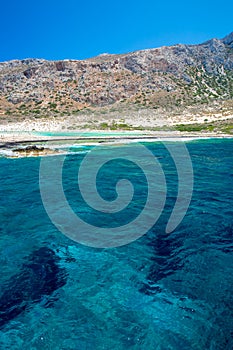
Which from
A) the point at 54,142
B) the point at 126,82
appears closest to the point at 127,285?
the point at 54,142

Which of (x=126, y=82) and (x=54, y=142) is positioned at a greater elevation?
(x=126, y=82)

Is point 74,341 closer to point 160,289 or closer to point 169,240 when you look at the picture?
point 160,289

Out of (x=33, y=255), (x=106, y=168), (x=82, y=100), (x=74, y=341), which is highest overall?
(x=82, y=100)

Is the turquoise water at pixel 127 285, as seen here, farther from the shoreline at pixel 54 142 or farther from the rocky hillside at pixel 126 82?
the rocky hillside at pixel 126 82

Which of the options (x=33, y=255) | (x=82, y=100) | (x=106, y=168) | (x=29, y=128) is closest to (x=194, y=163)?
(x=106, y=168)

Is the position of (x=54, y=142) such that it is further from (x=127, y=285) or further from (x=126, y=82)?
(x=126, y=82)

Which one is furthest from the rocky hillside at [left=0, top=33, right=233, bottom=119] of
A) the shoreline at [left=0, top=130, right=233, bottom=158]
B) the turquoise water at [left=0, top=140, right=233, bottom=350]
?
the turquoise water at [left=0, top=140, right=233, bottom=350]

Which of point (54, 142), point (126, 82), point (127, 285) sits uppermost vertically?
point (126, 82)
